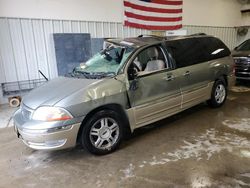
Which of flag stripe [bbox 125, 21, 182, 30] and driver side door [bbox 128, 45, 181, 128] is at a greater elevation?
flag stripe [bbox 125, 21, 182, 30]

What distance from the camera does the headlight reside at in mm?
2787

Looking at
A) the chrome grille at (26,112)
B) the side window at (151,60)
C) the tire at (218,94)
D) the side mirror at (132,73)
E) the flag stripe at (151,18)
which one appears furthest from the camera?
the flag stripe at (151,18)

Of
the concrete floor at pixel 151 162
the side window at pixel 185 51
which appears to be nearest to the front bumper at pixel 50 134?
the concrete floor at pixel 151 162

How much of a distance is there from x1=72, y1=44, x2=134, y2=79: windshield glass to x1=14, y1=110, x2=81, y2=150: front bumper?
0.90 m

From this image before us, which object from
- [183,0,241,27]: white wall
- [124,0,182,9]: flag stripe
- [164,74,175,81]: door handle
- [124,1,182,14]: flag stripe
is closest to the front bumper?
[164,74,175,81]: door handle

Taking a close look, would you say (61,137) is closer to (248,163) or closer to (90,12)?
(248,163)

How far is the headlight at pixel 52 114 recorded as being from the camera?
279 cm

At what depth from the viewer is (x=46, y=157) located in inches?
129

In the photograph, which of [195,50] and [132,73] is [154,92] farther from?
[195,50]

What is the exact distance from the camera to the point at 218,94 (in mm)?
5117

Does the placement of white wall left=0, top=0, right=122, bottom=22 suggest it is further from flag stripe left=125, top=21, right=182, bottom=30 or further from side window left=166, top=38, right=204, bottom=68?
side window left=166, top=38, right=204, bottom=68

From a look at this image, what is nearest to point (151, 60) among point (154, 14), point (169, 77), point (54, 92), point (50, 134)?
point (169, 77)

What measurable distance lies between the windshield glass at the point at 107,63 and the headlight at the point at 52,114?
80 cm

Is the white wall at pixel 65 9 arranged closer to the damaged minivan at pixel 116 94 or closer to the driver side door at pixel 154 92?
the damaged minivan at pixel 116 94
